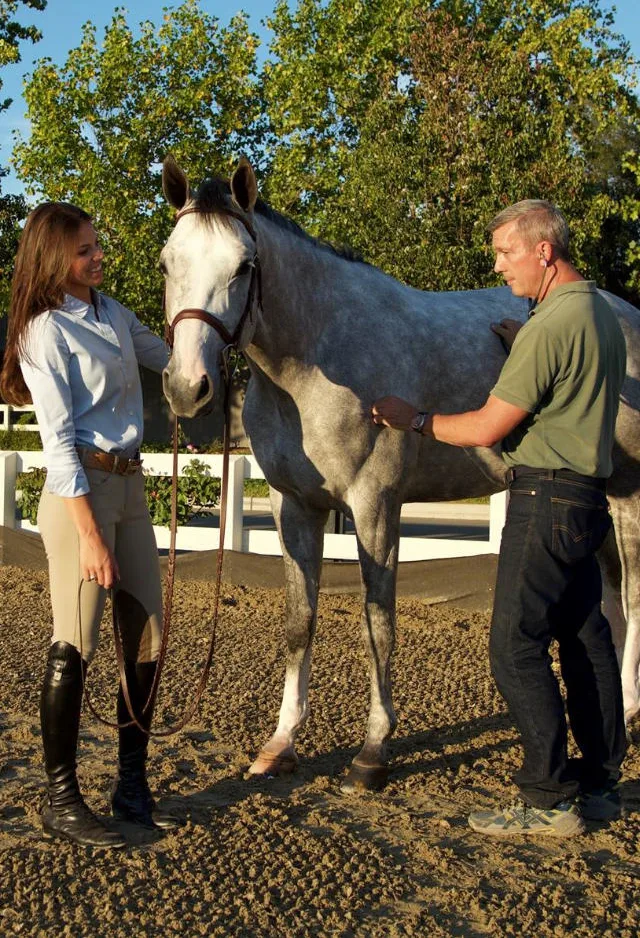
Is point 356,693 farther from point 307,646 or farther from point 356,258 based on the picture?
point 356,258

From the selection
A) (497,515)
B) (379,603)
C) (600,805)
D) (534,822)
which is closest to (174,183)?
(379,603)

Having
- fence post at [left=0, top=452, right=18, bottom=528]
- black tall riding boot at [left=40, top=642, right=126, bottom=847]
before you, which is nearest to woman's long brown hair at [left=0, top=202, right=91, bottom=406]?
black tall riding boot at [left=40, top=642, right=126, bottom=847]

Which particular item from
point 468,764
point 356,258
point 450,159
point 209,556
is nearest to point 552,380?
point 356,258

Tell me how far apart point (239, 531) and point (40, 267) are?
562 cm

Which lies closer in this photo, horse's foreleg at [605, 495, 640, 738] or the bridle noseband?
the bridle noseband

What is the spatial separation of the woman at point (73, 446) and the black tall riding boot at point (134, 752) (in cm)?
2

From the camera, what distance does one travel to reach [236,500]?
29.0 feet

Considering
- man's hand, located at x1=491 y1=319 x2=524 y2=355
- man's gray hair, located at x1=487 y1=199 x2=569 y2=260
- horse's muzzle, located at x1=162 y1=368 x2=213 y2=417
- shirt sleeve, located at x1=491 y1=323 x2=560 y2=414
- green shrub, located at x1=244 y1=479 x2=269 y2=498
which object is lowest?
green shrub, located at x1=244 y1=479 x2=269 y2=498

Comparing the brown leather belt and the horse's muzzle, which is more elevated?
the horse's muzzle

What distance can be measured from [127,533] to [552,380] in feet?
5.18

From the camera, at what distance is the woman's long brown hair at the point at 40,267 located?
3359 millimetres

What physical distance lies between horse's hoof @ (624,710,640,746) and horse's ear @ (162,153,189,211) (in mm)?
3093

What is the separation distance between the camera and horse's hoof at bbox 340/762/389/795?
3963mm

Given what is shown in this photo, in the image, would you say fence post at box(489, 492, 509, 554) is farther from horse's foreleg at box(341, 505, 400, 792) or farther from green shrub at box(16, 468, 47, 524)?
green shrub at box(16, 468, 47, 524)
